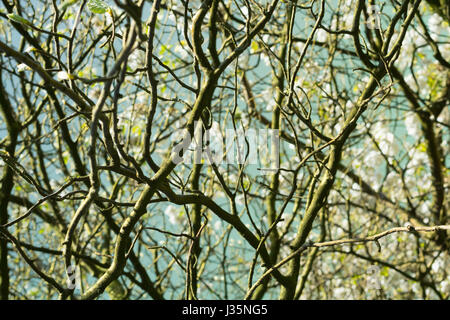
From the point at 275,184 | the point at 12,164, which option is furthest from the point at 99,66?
the point at 12,164

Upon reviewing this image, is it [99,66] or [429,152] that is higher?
[99,66]

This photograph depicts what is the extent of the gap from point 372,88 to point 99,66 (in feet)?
8.61

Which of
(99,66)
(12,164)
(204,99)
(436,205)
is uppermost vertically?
(99,66)

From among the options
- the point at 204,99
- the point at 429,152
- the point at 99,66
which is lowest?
the point at 204,99

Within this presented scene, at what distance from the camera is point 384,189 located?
4906mm

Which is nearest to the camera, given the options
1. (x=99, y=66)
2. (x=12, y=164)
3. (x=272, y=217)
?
(x=12, y=164)

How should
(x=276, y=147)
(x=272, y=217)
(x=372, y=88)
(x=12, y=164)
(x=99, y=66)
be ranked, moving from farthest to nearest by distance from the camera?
(x=99, y=66)
(x=272, y=217)
(x=276, y=147)
(x=372, y=88)
(x=12, y=164)

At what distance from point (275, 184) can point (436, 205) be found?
7.17ft

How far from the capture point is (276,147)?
2734 millimetres
